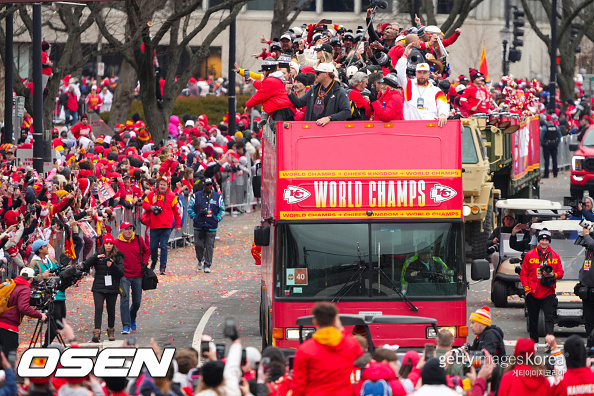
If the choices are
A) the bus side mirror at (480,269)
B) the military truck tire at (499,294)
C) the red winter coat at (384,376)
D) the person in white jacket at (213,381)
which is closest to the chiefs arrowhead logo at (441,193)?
the bus side mirror at (480,269)

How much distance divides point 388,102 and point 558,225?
5.45 metres

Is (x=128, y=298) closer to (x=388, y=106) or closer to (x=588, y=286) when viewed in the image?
(x=388, y=106)

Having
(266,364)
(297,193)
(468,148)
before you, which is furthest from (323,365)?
(468,148)

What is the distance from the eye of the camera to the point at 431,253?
41.8 ft

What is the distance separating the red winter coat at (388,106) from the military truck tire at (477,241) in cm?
873

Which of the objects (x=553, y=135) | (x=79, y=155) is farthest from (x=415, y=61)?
(x=553, y=135)

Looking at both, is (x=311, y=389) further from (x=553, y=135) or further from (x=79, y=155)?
(x=553, y=135)

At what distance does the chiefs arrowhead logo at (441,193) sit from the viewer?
42.0 ft

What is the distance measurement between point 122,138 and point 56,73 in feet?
17.4

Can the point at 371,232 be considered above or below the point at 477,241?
above

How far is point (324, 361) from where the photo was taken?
8.59 meters

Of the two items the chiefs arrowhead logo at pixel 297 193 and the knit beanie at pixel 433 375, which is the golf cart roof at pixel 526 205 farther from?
the knit beanie at pixel 433 375

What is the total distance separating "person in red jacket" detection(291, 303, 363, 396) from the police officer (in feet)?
24.0

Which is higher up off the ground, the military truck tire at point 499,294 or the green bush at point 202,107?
the green bush at point 202,107
